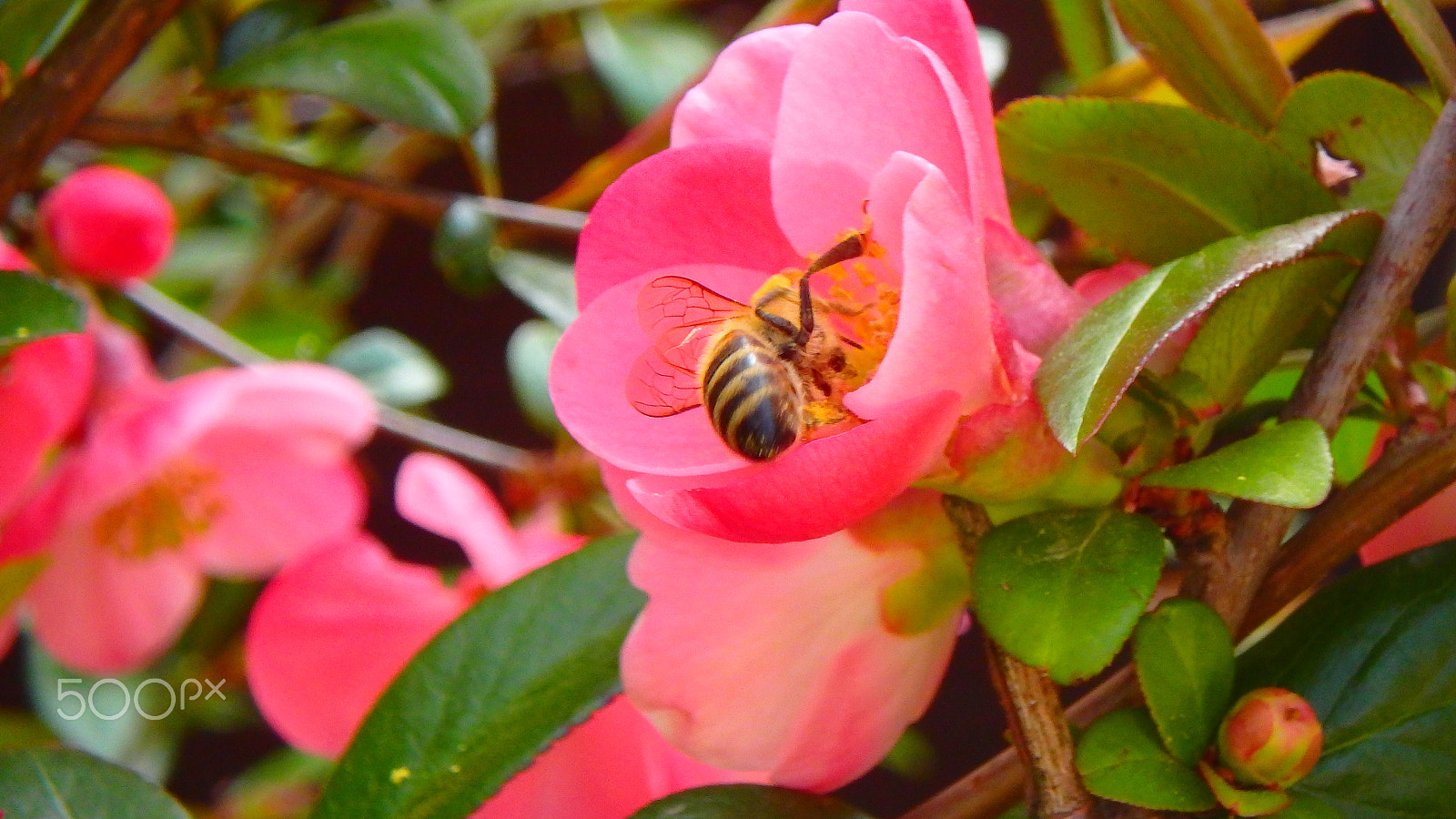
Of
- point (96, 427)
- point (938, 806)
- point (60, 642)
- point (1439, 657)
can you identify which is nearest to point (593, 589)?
point (938, 806)

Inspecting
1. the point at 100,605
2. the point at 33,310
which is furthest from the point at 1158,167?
the point at 100,605

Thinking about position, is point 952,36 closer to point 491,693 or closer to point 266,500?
point 491,693

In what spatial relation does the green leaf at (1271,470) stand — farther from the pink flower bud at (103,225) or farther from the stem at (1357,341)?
the pink flower bud at (103,225)

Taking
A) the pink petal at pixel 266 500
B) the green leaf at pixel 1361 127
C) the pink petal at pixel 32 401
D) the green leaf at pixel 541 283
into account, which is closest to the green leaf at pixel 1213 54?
the green leaf at pixel 1361 127

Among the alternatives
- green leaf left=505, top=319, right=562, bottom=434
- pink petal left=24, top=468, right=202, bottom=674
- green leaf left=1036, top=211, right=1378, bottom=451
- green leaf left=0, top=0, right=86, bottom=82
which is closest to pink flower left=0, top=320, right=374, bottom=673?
pink petal left=24, top=468, right=202, bottom=674

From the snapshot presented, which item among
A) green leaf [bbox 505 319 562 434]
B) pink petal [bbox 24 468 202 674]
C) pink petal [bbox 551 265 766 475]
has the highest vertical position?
pink petal [bbox 551 265 766 475]

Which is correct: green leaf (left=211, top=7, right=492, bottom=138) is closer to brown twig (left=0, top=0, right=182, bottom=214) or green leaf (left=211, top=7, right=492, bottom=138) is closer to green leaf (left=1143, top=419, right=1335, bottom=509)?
brown twig (left=0, top=0, right=182, bottom=214)

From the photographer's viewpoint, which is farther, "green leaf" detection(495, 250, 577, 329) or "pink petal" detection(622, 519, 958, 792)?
"green leaf" detection(495, 250, 577, 329)
